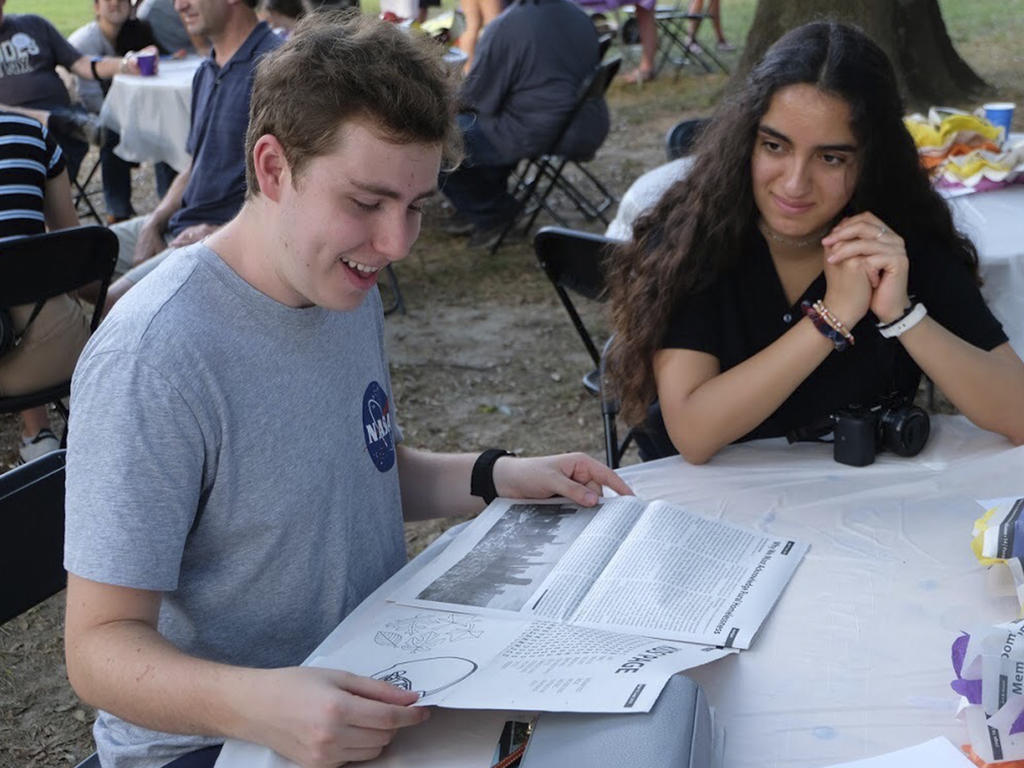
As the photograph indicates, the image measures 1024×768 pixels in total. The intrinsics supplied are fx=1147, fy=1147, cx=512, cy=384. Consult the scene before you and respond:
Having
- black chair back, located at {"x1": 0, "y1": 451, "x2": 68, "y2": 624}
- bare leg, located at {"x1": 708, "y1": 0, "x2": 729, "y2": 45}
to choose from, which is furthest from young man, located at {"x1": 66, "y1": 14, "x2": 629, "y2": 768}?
bare leg, located at {"x1": 708, "y1": 0, "x2": 729, "y2": 45}

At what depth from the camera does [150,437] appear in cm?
122

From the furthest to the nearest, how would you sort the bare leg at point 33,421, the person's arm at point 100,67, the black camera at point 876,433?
the person's arm at point 100,67, the bare leg at point 33,421, the black camera at point 876,433

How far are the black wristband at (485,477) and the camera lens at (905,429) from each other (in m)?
0.63

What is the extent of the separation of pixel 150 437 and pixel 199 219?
317 cm

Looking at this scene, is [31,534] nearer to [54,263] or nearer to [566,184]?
[54,263]

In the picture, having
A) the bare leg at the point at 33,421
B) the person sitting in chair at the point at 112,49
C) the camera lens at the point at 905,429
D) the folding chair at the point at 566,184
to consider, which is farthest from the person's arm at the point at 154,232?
the camera lens at the point at 905,429

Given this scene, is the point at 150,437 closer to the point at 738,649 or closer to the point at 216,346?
the point at 216,346

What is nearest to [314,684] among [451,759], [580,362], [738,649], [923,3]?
[451,759]

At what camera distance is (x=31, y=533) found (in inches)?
62.9

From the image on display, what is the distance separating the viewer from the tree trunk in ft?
21.4

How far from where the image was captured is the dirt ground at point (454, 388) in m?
2.90

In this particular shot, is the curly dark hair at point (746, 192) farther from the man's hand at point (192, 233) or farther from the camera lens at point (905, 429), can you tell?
the man's hand at point (192, 233)

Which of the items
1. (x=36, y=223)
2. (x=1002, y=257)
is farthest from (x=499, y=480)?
(x=36, y=223)

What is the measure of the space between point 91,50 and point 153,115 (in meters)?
1.92
